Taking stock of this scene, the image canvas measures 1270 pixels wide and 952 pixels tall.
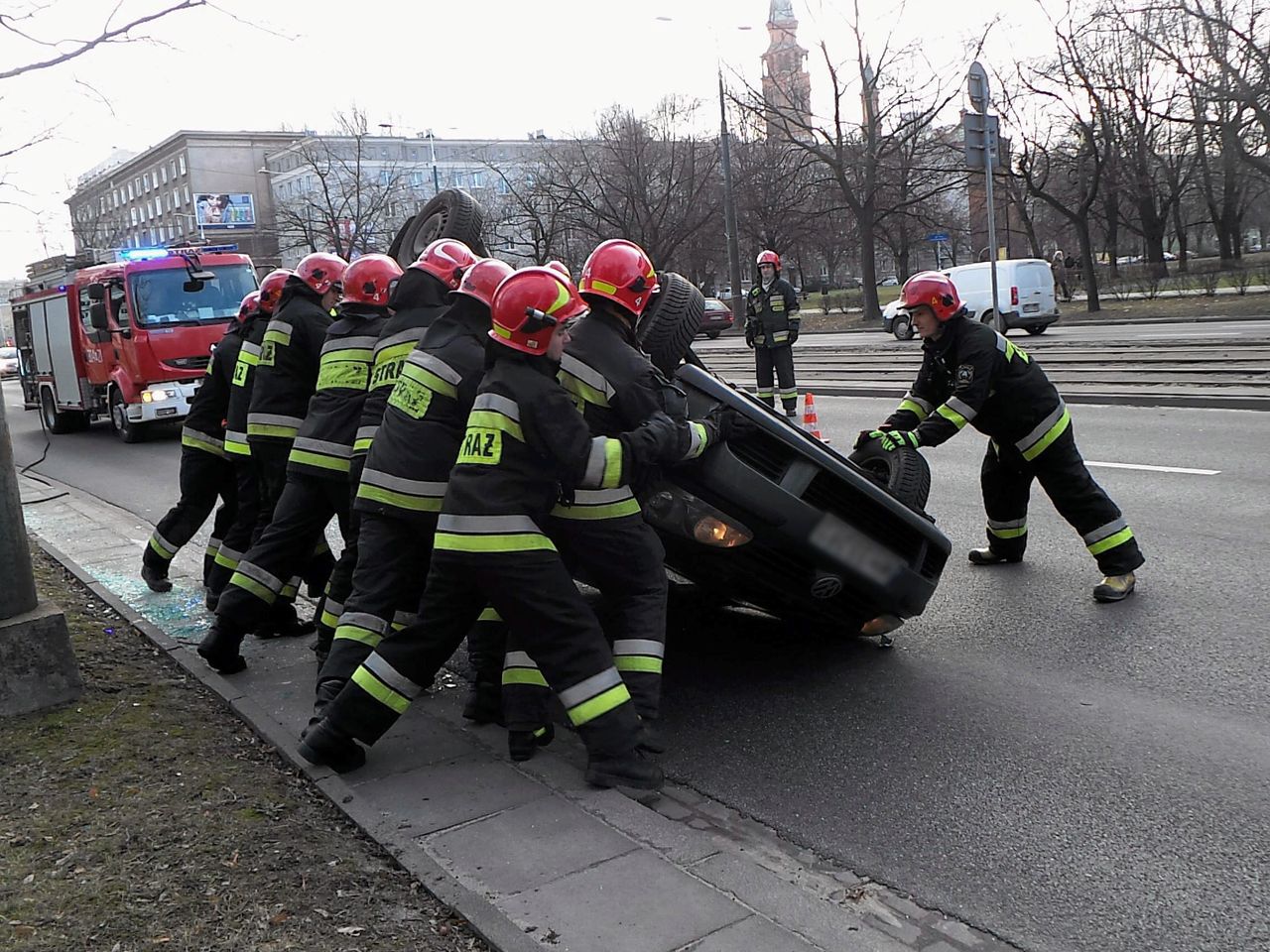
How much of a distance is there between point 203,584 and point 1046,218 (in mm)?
66282

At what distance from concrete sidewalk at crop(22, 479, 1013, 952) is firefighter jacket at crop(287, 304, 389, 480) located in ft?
3.43

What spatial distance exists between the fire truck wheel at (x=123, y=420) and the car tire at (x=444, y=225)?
476 inches

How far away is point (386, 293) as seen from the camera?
532 cm

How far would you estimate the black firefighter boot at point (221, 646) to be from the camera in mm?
5297

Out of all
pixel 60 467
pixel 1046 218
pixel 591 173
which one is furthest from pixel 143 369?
pixel 1046 218

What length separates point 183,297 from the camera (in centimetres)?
1711

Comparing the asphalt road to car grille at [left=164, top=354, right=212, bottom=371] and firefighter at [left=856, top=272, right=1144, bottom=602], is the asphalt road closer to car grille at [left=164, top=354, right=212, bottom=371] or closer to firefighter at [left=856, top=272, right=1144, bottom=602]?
firefighter at [left=856, top=272, right=1144, bottom=602]

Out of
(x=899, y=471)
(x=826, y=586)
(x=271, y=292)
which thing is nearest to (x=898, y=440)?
(x=899, y=471)

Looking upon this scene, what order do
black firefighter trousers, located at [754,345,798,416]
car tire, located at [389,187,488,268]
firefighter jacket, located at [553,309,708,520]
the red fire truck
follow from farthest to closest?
the red fire truck → black firefighter trousers, located at [754,345,798,416] → car tire, located at [389,187,488,268] → firefighter jacket, located at [553,309,708,520]

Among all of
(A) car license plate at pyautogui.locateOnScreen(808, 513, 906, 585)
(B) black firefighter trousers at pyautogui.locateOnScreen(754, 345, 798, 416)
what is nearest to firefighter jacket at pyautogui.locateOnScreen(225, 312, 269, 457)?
(A) car license plate at pyautogui.locateOnScreen(808, 513, 906, 585)

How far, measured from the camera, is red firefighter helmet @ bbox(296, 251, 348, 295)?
234 inches

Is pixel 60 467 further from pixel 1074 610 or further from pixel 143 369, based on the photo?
pixel 1074 610

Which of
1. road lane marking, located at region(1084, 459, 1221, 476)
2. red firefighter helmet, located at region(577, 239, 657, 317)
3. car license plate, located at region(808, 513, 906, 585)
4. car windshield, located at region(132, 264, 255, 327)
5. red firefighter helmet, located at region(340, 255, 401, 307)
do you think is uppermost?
car windshield, located at region(132, 264, 255, 327)

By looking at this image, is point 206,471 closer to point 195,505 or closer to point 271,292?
point 195,505
